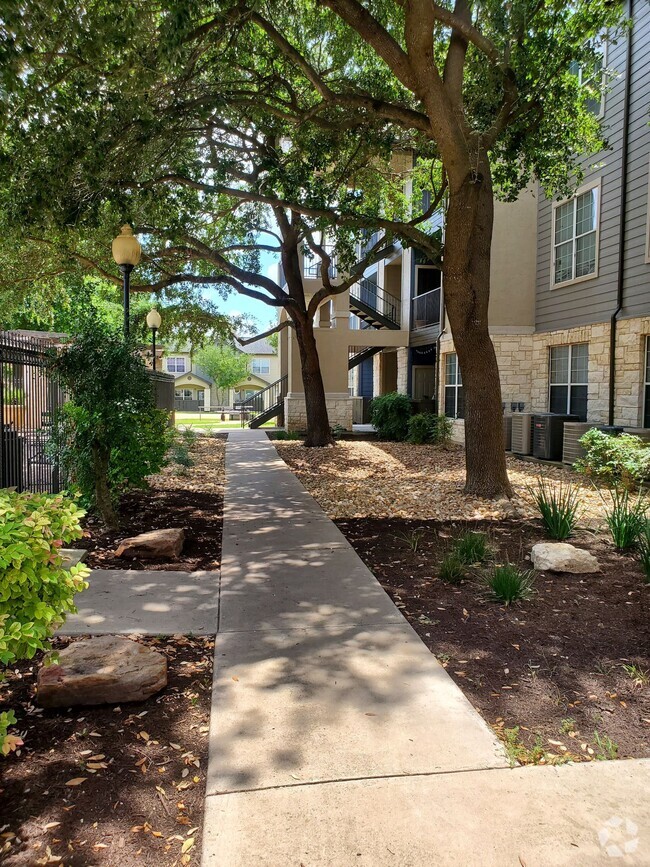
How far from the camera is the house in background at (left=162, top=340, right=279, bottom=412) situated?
58375 millimetres

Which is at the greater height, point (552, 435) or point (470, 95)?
point (470, 95)

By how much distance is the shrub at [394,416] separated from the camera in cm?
1858

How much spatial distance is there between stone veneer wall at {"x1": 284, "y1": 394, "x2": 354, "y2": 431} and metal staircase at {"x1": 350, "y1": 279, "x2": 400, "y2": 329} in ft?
10.6

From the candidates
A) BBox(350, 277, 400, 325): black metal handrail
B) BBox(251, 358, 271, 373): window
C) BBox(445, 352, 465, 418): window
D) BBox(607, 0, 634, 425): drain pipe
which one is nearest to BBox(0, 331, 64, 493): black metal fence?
BBox(607, 0, 634, 425): drain pipe

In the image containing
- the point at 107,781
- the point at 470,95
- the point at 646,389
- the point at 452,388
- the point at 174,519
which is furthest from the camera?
the point at 452,388

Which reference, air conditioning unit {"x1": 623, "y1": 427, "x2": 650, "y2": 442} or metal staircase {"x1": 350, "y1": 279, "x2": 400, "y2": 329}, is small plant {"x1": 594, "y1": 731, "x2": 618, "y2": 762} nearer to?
air conditioning unit {"x1": 623, "y1": 427, "x2": 650, "y2": 442}

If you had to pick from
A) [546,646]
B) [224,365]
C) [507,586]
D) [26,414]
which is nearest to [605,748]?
[546,646]

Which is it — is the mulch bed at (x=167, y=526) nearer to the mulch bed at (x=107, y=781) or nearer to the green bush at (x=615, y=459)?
the mulch bed at (x=107, y=781)

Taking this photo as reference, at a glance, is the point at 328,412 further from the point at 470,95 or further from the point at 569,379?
the point at 470,95

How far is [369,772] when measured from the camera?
266 cm

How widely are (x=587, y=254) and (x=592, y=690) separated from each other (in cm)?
1138

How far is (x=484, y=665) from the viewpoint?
373cm

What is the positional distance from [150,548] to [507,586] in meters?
3.21

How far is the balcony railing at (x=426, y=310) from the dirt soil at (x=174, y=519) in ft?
31.1
